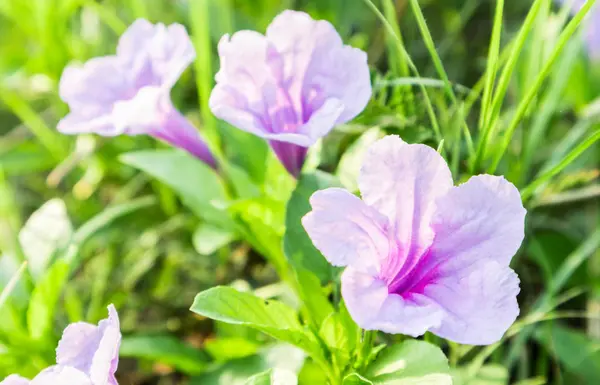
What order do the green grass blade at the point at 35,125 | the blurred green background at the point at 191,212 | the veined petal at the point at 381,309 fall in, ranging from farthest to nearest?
1. the green grass blade at the point at 35,125
2. the blurred green background at the point at 191,212
3. the veined petal at the point at 381,309

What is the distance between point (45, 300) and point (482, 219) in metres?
0.54

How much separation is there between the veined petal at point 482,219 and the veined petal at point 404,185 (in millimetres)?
12

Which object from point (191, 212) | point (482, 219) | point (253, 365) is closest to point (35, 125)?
point (191, 212)

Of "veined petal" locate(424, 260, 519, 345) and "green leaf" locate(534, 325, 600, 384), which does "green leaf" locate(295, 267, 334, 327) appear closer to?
"veined petal" locate(424, 260, 519, 345)

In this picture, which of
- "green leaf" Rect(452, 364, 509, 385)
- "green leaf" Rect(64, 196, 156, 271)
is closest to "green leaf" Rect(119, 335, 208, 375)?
"green leaf" Rect(64, 196, 156, 271)

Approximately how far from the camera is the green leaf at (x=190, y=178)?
903 millimetres

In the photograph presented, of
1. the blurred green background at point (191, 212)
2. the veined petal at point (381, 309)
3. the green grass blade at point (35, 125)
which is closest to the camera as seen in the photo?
the veined petal at point (381, 309)

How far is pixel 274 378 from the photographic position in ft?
1.97

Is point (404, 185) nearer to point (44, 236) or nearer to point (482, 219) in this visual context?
point (482, 219)

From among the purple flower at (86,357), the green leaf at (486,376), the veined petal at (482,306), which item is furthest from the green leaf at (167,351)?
the veined petal at (482,306)

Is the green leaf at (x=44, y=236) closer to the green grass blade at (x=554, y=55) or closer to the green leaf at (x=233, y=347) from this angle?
the green leaf at (x=233, y=347)

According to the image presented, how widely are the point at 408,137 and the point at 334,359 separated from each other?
270 mm

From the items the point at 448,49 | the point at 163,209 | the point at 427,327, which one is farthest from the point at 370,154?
the point at 448,49

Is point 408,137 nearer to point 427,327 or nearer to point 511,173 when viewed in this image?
point 511,173
